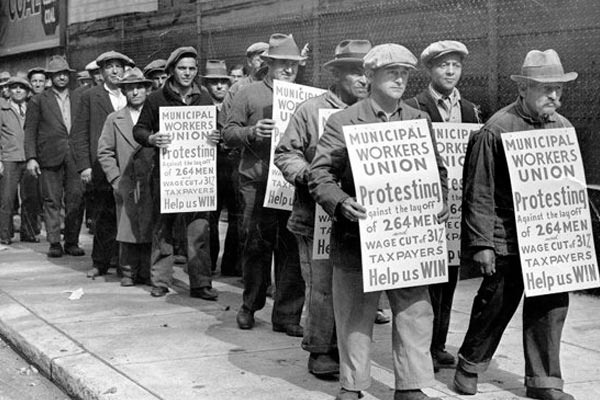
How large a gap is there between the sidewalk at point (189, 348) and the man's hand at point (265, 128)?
4.62 feet

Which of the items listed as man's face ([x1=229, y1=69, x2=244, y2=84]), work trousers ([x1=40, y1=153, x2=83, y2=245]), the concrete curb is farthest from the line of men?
work trousers ([x1=40, y1=153, x2=83, y2=245])

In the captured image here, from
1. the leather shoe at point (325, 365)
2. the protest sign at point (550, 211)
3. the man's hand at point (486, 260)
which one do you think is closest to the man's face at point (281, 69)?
the leather shoe at point (325, 365)

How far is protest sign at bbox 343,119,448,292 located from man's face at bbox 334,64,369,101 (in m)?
0.95

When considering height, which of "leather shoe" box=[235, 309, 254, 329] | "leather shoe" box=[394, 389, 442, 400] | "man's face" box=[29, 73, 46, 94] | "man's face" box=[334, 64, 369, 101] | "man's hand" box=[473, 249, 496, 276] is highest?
"man's face" box=[29, 73, 46, 94]

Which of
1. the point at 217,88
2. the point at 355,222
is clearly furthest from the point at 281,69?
the point at 217,88

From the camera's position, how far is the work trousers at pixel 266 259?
806 centimetres

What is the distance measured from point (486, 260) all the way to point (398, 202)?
63 cm

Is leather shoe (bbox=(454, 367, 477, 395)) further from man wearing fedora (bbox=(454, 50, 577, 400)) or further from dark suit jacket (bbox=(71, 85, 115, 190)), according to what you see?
dark suit jacket (bbox=(71, 85, 115, 190))

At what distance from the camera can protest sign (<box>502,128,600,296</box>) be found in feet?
19.9

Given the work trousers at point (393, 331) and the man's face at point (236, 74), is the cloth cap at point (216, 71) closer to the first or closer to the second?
the man's face at point (236, 74)

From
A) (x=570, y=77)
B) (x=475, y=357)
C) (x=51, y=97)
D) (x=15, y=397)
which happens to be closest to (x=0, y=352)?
(x=15, y=397)

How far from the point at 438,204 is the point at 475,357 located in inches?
37.8

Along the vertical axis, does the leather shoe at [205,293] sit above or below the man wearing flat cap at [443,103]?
below

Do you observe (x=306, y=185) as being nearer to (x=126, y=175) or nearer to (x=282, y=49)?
(x=282, y=49)
